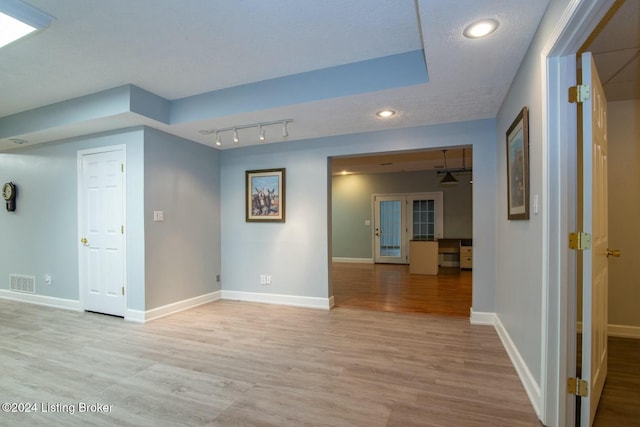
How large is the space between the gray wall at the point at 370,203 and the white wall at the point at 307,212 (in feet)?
12.6

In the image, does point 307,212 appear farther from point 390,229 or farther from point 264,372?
point 390,229

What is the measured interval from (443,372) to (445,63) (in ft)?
7.76

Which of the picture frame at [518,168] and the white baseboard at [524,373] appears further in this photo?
the picture frame at [518,168]

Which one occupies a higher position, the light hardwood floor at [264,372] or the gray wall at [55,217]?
the gray wall at [55,217]

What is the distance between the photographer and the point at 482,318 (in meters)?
3.52

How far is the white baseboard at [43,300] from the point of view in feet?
13.8

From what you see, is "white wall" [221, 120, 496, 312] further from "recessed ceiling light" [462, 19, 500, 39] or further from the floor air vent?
the floor air vent

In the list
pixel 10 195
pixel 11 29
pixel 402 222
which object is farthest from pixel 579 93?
pixel 402 222

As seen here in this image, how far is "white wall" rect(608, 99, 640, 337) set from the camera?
3.13m

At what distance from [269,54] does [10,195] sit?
4804 millimetres

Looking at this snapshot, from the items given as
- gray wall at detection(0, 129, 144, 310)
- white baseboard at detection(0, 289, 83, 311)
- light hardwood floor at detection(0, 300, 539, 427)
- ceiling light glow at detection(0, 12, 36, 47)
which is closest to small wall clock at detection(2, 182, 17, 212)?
gray wall at detection(0, 129, 144, 310)

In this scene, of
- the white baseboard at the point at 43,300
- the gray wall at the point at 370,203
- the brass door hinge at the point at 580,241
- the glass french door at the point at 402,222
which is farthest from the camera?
the glass french door at the point at 402,222

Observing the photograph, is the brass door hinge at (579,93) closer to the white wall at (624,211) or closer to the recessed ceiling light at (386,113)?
the recessed ceiling light at (386,113)

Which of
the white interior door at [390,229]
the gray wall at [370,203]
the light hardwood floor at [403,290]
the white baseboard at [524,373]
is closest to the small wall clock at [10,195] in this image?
the light hardwood floor at [403,290]
